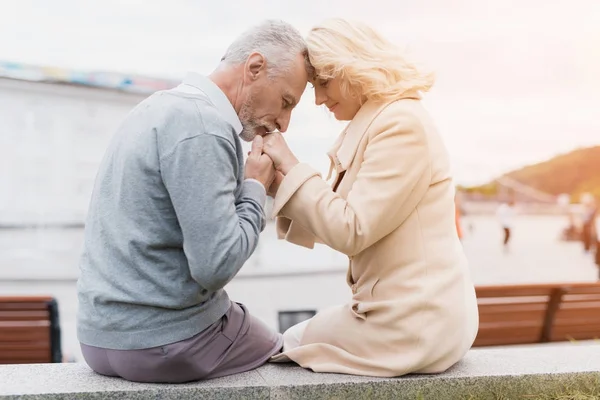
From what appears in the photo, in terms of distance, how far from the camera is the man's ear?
98.9 inches

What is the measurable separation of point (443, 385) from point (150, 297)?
3.29ft

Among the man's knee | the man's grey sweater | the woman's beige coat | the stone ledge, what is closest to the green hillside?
the stone ledge

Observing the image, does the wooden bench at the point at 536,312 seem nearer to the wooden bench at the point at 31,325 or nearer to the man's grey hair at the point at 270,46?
the wooden bench at the point at 31,325

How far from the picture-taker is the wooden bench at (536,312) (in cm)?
527

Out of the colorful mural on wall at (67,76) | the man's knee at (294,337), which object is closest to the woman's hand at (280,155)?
the man's knee at (294,337)

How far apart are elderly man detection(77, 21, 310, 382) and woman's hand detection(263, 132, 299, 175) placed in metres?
0.03

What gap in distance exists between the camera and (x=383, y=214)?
2.47 meters

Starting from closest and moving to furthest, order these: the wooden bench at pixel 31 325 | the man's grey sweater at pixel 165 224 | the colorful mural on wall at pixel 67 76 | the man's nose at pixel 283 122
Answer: the man's grey sweater at pixel 165 224 → the man's nose at pixel 283 122 → the wooden bench at pixel 31 325 → the colorful mural on wall at pixel 67 76

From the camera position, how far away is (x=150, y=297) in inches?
90.9

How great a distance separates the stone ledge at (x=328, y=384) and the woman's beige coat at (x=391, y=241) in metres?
0.06

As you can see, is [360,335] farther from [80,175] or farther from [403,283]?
[80,175]

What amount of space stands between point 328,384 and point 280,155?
745mm

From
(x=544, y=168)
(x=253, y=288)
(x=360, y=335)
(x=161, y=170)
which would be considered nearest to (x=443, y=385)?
(x=360, y=335)

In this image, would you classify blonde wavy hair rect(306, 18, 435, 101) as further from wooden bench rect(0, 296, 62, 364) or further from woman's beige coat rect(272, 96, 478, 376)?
wooden bench rect(0, 296, 62, 364)
